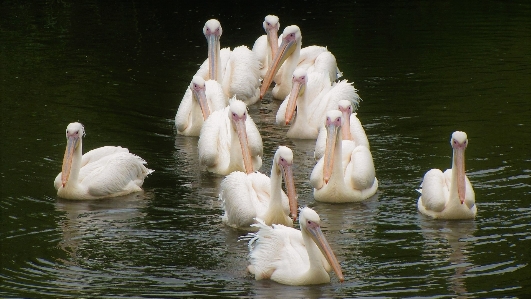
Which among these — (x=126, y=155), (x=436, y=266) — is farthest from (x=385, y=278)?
(x=126, y=155)

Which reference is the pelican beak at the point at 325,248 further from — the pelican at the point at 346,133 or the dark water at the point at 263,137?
the pelican at the point at 346,133

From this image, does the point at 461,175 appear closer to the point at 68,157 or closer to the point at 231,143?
the point at 231,143

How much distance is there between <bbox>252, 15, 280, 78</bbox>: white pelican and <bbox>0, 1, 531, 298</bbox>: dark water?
1.03 metres

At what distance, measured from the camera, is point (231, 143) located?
1136 cm

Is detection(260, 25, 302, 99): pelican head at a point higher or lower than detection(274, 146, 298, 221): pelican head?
higher

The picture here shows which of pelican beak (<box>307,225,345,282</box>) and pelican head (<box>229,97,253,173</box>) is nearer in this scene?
pelican beak (<box>307,225,345,282</box>)

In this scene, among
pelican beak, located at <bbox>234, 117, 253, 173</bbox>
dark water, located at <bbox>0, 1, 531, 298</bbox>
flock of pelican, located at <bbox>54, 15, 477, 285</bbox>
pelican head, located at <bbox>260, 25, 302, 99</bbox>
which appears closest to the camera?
flock of pelican, located at <bbox>54, 15, 477, 285</bbox>

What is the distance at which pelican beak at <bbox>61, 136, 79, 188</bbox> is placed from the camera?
10633mm

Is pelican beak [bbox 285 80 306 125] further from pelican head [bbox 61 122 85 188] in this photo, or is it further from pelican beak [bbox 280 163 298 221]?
pelican beak [bbox 280 163 298 221]

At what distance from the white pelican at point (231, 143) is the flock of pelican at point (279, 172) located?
10mm

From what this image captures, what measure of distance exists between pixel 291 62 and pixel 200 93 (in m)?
2.61

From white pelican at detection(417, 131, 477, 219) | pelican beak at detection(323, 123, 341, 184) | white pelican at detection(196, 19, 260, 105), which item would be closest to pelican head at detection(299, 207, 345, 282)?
white pelican at detection(417, 131, 477, 219)

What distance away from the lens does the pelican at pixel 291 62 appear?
14930 mm

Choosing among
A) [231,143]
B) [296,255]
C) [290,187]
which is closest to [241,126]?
[231,143]
